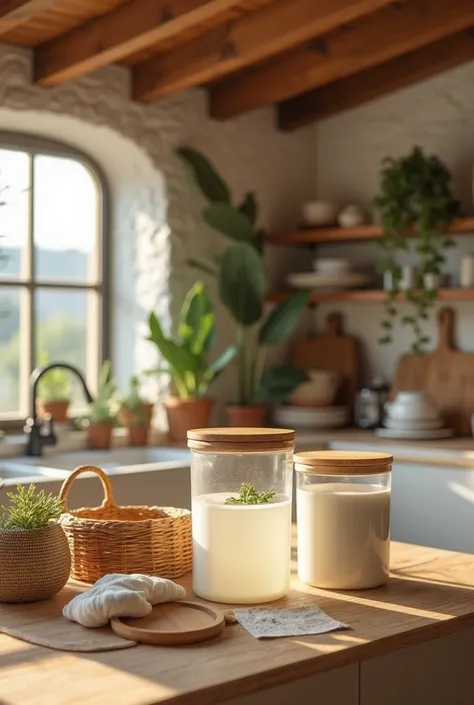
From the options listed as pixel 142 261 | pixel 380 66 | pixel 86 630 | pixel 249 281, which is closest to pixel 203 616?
pixel 86 630

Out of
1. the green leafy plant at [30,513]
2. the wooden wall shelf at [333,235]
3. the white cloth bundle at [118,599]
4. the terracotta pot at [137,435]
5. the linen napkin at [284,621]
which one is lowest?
the linen napkin at [284,621]

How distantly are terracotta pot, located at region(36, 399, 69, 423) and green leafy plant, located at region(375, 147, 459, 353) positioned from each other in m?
1.65

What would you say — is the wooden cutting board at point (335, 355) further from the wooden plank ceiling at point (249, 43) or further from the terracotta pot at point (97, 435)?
the terracotta pot at point (97, 435)

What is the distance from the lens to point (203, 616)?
70.7 inches

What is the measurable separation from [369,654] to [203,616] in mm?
292

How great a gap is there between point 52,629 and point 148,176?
3790 mm

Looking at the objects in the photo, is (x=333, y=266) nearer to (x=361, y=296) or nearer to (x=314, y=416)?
(x=361, y=296)

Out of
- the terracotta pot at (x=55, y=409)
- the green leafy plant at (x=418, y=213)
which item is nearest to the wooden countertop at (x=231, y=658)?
the terracotta pot at (x=55, y=409)

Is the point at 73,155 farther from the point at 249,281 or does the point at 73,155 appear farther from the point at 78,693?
the point at 78,693

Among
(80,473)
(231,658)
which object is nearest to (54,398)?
(80,473)

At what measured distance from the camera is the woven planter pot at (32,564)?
74.6 inches

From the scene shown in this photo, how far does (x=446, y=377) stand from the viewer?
17.3 ft

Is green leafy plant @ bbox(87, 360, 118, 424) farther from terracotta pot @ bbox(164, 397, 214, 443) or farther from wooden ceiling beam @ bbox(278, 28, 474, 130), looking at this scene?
wooden ceiling beam @ bbox(278, 28, 474, 130)

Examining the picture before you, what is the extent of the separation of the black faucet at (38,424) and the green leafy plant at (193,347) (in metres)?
0.45
